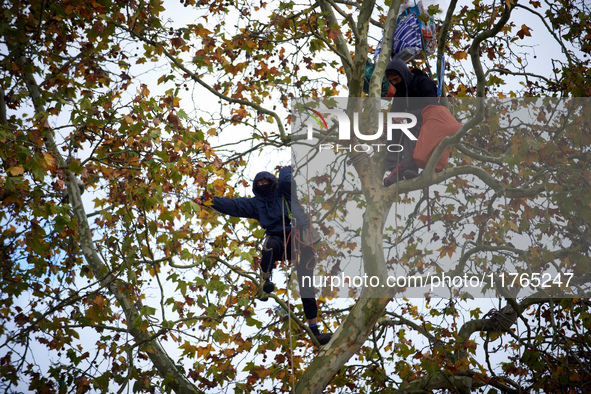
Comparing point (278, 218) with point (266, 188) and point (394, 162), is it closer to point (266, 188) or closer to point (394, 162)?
point (266, 188)

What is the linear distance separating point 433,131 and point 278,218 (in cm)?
177

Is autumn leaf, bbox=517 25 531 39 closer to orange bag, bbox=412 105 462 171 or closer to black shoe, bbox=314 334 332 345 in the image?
orange bag, bbox=412 105 462 171

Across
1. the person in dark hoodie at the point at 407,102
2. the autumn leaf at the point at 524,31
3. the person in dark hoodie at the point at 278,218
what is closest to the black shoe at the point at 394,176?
the person in dark hoodie at the point at 407,102

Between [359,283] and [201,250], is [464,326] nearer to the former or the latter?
[359,283]

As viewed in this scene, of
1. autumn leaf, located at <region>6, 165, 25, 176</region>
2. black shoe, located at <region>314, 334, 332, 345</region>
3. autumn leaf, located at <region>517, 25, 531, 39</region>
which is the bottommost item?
black shoe, located at <region>314, 334, 332, 345</region>

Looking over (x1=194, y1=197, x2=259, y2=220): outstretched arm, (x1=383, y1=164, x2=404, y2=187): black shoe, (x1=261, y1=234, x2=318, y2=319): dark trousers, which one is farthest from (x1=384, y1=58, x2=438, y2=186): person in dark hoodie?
(x1=194, y1=197, x2=259, y2=220): outstretched arm

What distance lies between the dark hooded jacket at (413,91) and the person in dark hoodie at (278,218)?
4.30ft

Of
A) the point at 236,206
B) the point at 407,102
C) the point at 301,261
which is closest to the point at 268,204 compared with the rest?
the point at 236,206

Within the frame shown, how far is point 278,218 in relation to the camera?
5.95 metres

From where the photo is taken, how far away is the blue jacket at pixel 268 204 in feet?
19.4

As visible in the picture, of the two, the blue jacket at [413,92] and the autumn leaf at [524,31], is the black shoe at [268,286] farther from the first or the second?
the autumn leaf at [524,31]

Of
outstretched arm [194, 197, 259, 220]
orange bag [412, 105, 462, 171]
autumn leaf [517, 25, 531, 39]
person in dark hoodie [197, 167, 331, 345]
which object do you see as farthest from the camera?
autumn leaf [517, 25, 531, 39]

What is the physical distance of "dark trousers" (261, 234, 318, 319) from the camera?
579cm

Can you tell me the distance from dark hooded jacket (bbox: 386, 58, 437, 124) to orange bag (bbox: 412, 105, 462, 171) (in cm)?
11
